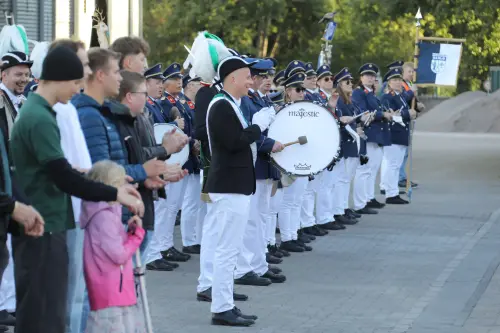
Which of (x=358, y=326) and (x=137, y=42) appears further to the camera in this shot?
(x=358, y=326)

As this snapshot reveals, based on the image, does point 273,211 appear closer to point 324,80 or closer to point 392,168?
point 324,80

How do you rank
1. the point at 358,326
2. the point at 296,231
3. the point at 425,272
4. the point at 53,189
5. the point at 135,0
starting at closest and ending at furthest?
the point at 53,189
the point at 358,326
the point at 425,272
the point at 296,231
the point at 135,0

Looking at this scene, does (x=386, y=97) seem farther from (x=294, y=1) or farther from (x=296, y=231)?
(x=294, y=1)

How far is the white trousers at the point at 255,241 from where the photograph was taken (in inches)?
461

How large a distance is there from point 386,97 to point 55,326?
518 inches

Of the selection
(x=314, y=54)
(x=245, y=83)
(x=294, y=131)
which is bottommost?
(x=314, y=54)

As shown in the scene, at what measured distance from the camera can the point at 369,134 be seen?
18531 millimetres

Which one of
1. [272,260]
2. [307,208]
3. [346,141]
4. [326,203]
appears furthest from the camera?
[346,141]

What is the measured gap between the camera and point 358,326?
9.73 metres

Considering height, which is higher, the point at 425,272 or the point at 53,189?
the point at 53,189

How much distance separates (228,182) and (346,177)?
7.51 metres

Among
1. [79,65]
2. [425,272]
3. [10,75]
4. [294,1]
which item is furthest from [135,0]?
[294,1]

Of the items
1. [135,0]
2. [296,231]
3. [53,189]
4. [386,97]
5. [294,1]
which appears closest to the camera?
[53,189]

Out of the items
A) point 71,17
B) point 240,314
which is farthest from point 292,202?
point 71,17
